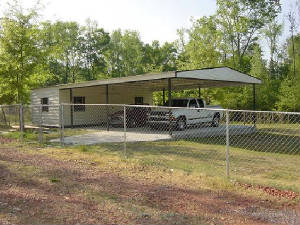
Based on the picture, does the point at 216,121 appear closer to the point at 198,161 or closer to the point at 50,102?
the point at 198,161

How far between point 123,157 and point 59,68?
44780mm

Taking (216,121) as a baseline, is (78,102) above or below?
above

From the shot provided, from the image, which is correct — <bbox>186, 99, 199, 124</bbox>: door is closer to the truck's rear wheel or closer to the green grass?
the truck's rear wheel

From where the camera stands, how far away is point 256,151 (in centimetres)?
1109

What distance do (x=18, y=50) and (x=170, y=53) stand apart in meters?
37.4

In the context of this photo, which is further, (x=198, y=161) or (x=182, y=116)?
(x=182, y=116)

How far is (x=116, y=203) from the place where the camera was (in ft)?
16.3

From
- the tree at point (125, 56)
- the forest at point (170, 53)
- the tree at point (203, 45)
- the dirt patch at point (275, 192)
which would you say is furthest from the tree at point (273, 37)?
the dirt patch at point (275, 192)

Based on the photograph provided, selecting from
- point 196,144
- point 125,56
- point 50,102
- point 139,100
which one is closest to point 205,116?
point 196,144

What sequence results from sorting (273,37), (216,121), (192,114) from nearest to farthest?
(192,114) < (216,121) < (273,37)

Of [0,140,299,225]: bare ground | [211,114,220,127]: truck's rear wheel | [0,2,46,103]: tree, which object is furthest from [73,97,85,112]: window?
[0,140,299,225]: bare ground

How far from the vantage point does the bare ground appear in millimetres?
4324

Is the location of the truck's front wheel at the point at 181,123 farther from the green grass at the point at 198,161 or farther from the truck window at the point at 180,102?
the green grass at the point at 198,161

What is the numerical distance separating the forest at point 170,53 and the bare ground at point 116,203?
11.7m
